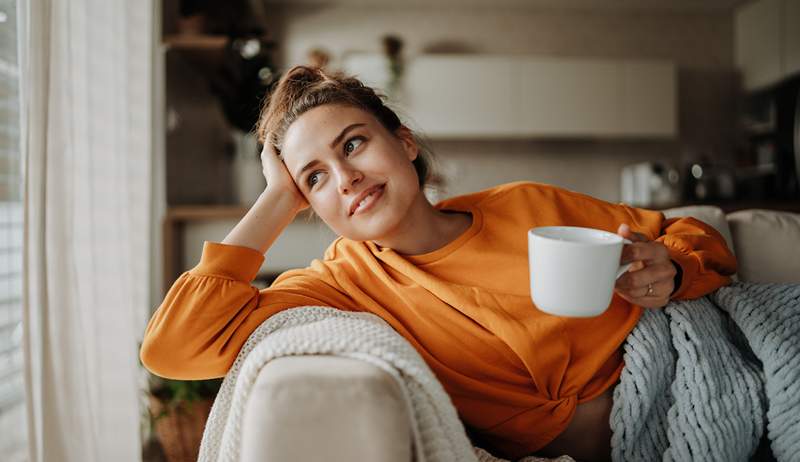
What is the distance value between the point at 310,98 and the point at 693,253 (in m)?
0.78

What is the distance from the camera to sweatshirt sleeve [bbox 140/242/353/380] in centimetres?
92

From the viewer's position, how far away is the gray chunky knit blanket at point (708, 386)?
0.95 meters

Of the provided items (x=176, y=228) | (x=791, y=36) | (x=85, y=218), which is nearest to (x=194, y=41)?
(x=176, y=228)

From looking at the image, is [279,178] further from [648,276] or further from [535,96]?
[535,96]

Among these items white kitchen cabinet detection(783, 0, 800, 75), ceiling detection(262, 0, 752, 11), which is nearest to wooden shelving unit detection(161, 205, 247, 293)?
ceiling detection(262, 0, 752, 11)

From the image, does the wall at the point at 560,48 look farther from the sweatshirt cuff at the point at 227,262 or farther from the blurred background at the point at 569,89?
the sweatshirt cuff at the point at 227,262

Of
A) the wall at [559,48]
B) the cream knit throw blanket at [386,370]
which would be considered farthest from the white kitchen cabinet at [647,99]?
the cream knit throw blanket at [386,370]

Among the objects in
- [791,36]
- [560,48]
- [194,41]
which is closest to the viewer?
[194,41]

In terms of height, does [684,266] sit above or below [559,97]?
below

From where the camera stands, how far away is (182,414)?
186 centimetres

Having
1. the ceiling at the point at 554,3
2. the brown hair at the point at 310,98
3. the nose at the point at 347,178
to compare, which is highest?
the ceiling at the point at 554,3

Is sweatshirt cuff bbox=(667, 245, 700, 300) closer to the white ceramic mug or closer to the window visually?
the white ceramic mug

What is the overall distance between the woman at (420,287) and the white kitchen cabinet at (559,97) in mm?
3006

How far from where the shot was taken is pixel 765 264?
4.39 feet
